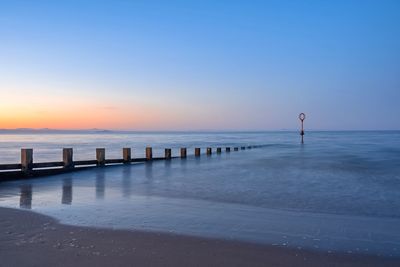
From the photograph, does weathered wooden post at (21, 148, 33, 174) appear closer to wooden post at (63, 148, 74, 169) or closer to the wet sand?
wooden post at (63, 148, 74, 169)

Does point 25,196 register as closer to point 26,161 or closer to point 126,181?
point 26,161

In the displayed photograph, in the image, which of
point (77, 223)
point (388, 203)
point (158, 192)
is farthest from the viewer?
point (158, 192)

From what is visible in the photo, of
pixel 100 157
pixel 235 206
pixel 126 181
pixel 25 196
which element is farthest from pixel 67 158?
pixel 235 206

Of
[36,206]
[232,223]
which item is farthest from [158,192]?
[232,223]

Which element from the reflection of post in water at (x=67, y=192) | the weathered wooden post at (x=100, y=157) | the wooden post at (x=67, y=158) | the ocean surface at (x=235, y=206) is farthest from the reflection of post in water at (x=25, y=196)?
the weathered wooden post at (x=100, y=157)

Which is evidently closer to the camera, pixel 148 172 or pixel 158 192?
pixel 158 192

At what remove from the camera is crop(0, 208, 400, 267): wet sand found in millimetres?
5207

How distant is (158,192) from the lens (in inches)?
494

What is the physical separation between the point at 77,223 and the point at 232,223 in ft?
9.61

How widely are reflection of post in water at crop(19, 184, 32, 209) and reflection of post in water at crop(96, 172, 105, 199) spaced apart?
5.86ft

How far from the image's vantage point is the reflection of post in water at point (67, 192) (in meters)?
10.1

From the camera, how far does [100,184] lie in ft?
45.7

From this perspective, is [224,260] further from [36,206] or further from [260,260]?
[36,206]

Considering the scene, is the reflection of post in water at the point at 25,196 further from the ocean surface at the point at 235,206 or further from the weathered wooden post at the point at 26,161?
the weathered wooden post at the point at 26,161
